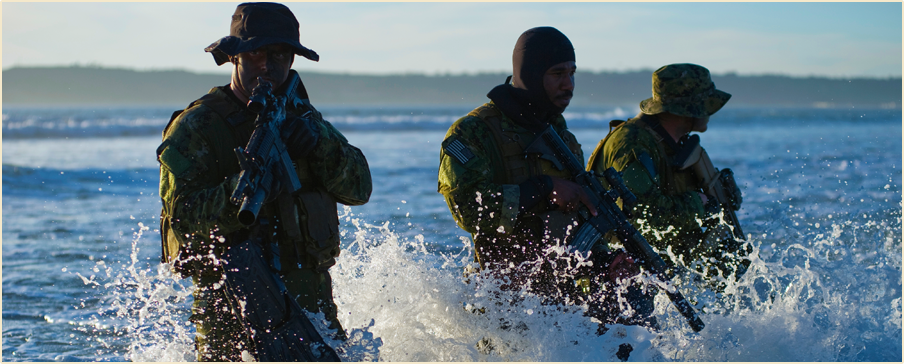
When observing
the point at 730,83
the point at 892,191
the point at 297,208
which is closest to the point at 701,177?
the point at 297,208

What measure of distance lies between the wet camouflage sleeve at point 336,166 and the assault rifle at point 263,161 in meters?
0.15

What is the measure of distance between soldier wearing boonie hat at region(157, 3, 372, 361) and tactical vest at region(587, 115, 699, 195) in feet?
5.89

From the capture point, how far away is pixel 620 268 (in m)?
3.75

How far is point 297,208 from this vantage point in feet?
9.89

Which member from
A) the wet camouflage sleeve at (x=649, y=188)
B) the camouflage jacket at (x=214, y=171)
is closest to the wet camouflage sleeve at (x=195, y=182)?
the camouflage jacket at (x=214, y=171)

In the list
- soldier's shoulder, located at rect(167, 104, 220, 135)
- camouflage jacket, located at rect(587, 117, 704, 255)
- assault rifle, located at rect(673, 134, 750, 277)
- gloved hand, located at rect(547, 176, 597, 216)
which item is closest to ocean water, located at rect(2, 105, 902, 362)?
assault rifle, located at rect(673, 134, 750, 277)

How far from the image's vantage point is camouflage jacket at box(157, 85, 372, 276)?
2.81m

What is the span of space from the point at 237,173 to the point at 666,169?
2403 millimetres

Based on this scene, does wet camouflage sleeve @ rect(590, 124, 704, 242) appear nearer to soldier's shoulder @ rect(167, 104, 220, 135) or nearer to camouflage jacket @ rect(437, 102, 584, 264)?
camouflage jacket @ rect(437, 102, 584, 264)

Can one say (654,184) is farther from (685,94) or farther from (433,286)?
(433,286)

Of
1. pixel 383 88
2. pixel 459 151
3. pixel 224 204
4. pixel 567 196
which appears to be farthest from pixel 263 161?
pixel 383 88

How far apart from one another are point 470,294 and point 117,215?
22.8ft

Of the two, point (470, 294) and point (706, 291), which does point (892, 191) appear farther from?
point (470, 294)

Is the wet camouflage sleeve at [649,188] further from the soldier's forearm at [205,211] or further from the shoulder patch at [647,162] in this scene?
the soldier's forearm at [205,211]
